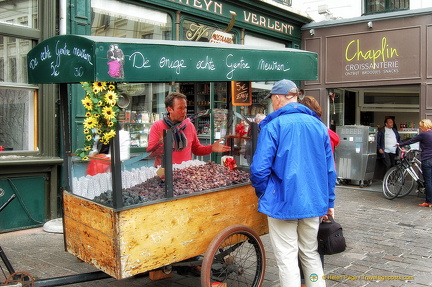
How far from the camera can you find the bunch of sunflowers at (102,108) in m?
2.97

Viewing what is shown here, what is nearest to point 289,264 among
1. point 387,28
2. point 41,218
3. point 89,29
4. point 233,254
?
point 233,254

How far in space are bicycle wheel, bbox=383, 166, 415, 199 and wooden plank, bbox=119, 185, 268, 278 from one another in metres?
6.07

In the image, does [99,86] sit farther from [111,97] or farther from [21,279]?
[21,279]

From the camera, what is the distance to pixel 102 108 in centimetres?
303

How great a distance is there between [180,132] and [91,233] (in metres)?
1.43

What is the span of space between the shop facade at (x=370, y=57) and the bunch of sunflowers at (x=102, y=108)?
27.9 ft

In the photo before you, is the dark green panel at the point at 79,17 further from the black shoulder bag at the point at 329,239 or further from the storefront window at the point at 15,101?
the black shoulder bag at the point at 329,239

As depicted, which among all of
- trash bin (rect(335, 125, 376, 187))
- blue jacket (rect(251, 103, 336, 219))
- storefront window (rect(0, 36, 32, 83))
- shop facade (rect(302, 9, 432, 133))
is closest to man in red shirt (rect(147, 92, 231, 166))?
blue jacket (rect(251, 103, 336, 219))

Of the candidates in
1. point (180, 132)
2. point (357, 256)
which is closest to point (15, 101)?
point (180, 132)

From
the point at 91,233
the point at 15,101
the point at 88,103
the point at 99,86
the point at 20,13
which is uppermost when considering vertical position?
the point at 20,13

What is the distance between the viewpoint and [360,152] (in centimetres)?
999

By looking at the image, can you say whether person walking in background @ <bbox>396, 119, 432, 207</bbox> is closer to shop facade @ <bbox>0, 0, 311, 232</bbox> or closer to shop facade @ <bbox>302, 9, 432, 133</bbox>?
shop facade @ <bbox>302, 9, 432, 133</bbox>

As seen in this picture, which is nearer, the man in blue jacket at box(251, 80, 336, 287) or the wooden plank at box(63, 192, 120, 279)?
the wooden plank at box(63, 192, 120, 279)

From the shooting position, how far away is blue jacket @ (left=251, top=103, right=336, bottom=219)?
3.07 m
